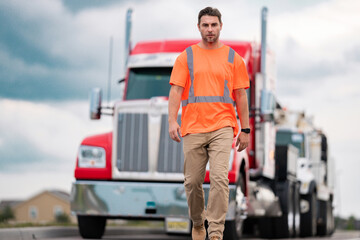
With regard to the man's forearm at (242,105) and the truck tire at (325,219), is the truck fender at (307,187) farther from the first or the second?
the man's forearm at (242,105)

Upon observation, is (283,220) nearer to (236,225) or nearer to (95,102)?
(236,225)

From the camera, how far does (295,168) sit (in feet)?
55.3

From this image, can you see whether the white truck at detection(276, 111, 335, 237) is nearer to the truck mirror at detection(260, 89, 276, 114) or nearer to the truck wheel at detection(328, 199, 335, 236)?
the truck wheel at detection(328, 199, 335, 236)

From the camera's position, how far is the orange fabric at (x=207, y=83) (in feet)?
21.9

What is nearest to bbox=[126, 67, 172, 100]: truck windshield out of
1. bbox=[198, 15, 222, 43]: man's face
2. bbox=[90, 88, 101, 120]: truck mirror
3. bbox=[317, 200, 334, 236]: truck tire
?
bbox=[90, 88, 101, 120]: truck mirror

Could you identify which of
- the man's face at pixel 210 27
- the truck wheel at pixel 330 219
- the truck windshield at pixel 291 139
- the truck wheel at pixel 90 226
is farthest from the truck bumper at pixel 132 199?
the truck wheel at pixel 330 219

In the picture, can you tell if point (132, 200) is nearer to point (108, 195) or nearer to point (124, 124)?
point (108, 195)

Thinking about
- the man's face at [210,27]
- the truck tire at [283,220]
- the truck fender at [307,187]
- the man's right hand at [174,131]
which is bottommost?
the truck tire at [283,220]

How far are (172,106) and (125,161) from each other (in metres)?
4.52

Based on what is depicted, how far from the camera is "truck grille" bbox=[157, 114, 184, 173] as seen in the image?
1099cm

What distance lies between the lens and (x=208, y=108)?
6.68 m

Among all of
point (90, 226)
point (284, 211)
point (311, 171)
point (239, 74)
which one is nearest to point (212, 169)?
point (239, 74)

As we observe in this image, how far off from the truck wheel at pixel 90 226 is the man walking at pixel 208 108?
5.28 metres

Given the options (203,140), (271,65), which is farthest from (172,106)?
(271,65)
